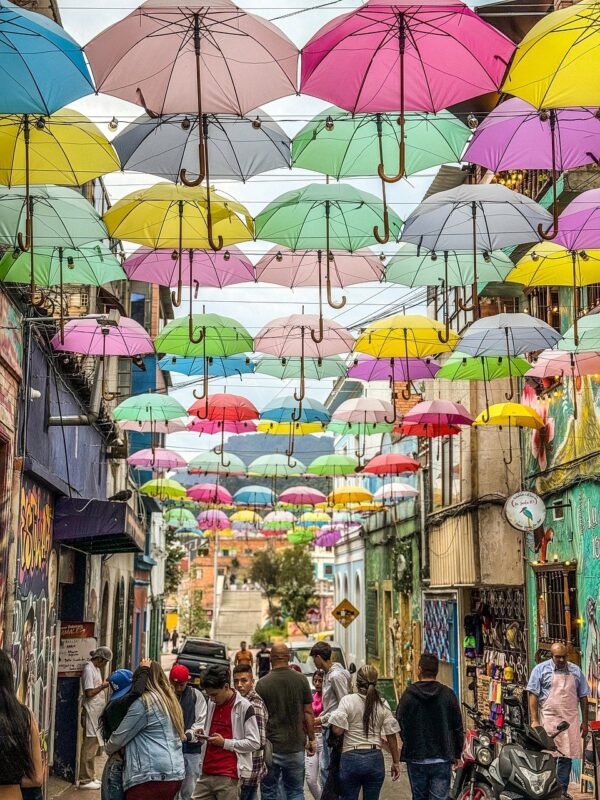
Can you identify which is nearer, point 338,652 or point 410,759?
point 410,759

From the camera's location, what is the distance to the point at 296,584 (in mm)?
63344

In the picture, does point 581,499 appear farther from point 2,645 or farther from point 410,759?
point 2,645

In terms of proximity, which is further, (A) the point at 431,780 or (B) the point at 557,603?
(B) the point at 557,603

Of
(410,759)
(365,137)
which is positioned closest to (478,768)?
(410,759)

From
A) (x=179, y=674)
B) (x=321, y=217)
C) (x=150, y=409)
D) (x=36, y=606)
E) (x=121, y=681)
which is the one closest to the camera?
(x=121, y=681)

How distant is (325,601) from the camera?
7275 cm

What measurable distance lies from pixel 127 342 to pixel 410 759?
25.4ft

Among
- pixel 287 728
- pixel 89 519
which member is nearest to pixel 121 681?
pixel 287 728

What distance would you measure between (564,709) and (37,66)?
835 centimetres

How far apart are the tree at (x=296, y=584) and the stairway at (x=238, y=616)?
21.0ft

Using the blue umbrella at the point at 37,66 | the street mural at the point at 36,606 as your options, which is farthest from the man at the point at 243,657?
the blue umbrella at the point at 37,66

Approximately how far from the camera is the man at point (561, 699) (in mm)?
11375

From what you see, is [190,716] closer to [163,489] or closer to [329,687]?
[329,687]

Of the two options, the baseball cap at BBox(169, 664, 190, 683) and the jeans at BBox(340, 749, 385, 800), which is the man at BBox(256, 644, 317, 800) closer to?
the jeans at BBox(340, 749, 385, 800)
